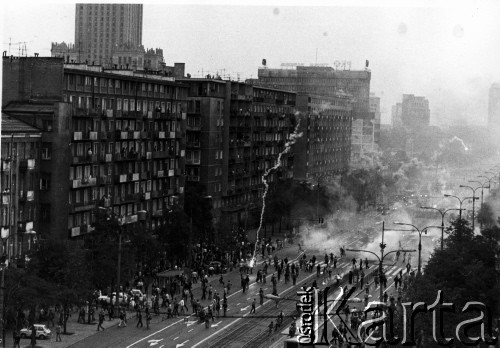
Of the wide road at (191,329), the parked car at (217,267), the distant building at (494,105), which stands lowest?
the parked car at (217,267)

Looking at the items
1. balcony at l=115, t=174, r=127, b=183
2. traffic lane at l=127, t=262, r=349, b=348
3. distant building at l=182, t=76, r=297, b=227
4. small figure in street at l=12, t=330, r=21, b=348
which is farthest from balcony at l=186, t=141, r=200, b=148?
small figure in street at l=12, t=330, r=21, b=348

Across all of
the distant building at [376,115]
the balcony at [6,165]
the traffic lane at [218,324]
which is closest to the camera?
the traffic lane at [218,324]

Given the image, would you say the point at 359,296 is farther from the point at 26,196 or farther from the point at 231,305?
the point at 26,196

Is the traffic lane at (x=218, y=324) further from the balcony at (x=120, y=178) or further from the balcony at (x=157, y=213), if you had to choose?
the balcony at (x=157, y=213)

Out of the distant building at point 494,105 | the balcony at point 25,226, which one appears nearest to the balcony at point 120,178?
the balcony at point 25,226

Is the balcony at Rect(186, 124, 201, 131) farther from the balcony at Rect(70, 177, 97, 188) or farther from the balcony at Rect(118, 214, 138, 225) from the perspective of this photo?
the balcony at Rect(70, 177, 97, 188)

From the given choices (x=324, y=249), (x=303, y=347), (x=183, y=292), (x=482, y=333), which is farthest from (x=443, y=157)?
(x=303, y=347)
